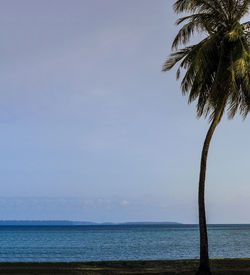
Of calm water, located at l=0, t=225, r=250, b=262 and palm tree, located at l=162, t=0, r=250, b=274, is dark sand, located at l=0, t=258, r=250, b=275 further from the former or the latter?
calm water, located at l=0, t=225, r=250, b=262

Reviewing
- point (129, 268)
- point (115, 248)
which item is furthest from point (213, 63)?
point (115, 248)

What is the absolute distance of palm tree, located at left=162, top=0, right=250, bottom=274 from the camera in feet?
50.3

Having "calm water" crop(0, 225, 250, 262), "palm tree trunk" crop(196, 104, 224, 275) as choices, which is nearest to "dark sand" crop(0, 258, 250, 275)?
"palm tree trunk" crop(196, 104, 224, 275)

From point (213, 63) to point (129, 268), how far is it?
9.53 m

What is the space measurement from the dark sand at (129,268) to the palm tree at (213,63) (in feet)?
7.03

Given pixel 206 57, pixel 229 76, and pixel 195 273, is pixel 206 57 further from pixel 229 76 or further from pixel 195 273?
pixel 195 273

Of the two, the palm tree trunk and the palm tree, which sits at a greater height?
the palm tree

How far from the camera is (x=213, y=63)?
16.4 m

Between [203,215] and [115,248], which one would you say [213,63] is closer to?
[203,215]

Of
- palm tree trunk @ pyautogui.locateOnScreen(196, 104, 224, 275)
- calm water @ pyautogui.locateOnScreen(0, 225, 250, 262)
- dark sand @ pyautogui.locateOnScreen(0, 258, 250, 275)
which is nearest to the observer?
palm tree trunk @ pyautogui.locateOnScreen(196, 104, 224, 275)

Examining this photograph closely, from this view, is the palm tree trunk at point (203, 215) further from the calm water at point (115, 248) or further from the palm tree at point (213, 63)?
the calm water at point (115, 248)

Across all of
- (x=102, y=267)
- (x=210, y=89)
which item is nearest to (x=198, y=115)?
(x=210, y=89)

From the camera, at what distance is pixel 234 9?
16.5 meters

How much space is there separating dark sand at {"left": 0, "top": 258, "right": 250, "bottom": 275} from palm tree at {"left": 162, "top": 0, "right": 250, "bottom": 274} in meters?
2.14
